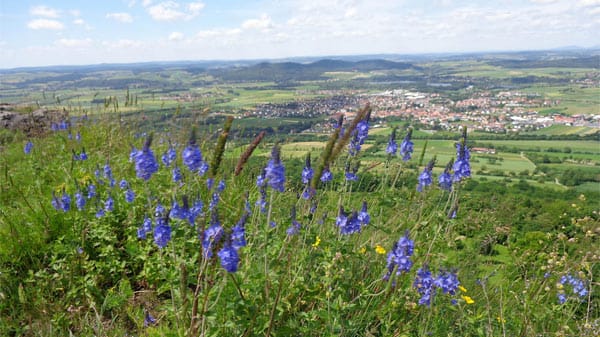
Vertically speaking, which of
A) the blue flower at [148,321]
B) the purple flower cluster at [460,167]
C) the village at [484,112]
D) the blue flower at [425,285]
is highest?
the purple flower cluster at [460,167]

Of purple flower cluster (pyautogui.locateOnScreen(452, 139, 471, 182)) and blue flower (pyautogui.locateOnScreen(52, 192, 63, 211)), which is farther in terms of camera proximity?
blue flower (pyautogui.locateOnScreen(52, 192, 63, 211))

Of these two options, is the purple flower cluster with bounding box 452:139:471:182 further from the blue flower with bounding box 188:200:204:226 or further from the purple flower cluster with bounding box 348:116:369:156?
the blue flower with bounding box 188:200:204:226

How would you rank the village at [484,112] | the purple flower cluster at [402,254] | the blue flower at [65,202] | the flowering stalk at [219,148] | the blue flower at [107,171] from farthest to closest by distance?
the village at [484,112] → the blue flower at [107,171] → the blue flower at [65,202] → the purple flower cluster at [402,254] → the flowering stalk at [219,148]

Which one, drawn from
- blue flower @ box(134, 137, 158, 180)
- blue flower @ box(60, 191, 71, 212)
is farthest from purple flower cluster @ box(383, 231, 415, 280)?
blue flower @ box(60, 191, 71, 212)

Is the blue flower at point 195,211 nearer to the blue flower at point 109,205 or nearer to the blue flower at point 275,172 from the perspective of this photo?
the blue flower at point 275,172

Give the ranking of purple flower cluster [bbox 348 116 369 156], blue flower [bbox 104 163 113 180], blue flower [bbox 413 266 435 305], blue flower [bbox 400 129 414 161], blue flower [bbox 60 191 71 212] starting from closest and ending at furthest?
blue flower [bbox 413 266 435 305]
blue flower [bbox 400 129 414 161]
purple flower cluster [bbox 348 116 369 156]
blue flower [bbox 60 191 71 212]
blue flower [bbox 104 163 113 180]

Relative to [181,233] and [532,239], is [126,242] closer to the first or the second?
[181,233]

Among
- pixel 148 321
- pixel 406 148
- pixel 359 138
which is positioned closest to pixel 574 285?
pixel 406 148

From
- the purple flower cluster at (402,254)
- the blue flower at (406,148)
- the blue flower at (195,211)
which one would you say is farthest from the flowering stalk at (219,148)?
the blue flower at (406,148)
